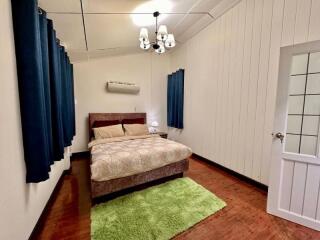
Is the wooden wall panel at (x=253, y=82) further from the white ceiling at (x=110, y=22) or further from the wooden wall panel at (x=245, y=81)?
the white ceiling at (x=110, y=22)

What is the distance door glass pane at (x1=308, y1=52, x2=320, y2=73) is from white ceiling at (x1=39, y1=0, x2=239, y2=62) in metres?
1.70

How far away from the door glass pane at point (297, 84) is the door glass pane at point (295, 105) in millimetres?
66

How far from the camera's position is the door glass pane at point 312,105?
1673 mm

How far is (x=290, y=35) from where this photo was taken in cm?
205

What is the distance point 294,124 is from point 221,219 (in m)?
1.35

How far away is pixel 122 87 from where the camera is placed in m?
4.27

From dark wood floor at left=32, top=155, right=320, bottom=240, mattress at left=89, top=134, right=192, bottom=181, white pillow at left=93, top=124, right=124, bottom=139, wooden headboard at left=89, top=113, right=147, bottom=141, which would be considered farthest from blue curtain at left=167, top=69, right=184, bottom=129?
dark wood floor at left=32, top=155, right=320, bottom=240

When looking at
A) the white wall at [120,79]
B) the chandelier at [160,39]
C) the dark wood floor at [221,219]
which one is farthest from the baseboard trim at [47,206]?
the chandelier at [160,39]

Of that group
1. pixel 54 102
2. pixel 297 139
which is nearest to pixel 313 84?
pixel 297 139

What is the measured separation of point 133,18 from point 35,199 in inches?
108

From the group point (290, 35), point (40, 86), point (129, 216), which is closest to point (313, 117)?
point (290, 35)

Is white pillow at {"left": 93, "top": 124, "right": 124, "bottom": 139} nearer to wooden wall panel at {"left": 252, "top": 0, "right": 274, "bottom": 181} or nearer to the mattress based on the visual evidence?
the mattress

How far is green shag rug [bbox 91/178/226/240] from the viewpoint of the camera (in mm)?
1620

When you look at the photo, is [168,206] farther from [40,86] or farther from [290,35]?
[290,35]
